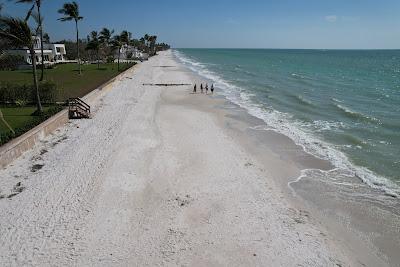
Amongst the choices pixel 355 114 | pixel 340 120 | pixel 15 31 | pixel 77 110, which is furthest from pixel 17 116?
pixel 355 114

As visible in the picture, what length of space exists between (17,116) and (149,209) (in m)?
13.9

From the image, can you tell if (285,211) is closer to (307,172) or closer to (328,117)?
(307,172)

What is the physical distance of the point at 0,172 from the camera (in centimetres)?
1392

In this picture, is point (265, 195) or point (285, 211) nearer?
point (285, 211)

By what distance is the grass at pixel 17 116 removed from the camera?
61.5 feet

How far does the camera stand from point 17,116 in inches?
848

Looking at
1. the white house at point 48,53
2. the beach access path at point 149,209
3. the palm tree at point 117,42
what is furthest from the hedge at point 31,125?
the white house at point 48,53

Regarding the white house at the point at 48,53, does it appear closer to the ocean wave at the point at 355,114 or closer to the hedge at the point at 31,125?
the hedge at the point at 31,125

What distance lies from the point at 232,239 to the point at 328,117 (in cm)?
1981

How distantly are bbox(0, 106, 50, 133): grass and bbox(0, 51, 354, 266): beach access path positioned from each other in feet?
6.50

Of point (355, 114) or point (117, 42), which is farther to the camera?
point (117, 42)

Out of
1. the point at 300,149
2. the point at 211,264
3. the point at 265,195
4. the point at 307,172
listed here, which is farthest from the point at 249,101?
the point at 211,264

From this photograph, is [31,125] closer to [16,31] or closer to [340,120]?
[16,31]

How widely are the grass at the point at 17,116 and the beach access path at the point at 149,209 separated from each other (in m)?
1.98
